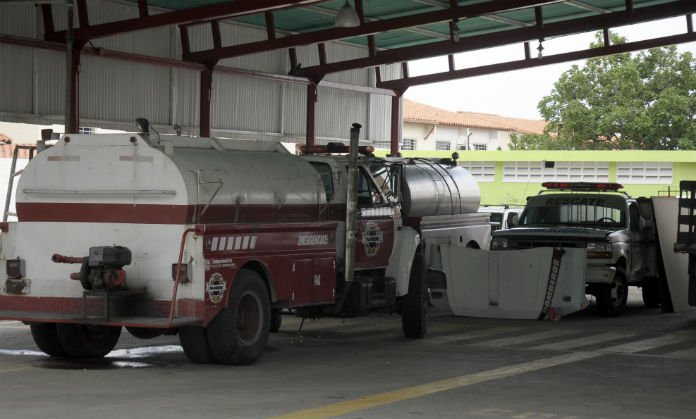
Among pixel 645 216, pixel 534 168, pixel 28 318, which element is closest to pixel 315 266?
pixel 28 318

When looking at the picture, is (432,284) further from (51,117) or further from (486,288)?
(51,117)

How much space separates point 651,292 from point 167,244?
42.3 ft

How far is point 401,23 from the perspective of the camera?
24.7 meters

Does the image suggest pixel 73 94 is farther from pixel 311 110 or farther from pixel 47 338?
pixel 47 338

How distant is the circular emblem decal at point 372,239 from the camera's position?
16.3 metres

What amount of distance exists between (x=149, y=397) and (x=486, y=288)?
33.2 ft

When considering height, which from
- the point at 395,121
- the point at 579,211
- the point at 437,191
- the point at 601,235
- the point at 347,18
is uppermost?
the point at 347,18

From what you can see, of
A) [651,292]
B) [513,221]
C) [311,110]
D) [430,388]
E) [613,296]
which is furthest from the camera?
[311,110]

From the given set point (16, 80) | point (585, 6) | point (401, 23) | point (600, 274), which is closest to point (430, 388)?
point (600, 274)

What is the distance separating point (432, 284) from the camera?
20.3m

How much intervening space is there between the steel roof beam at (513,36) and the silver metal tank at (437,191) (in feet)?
19.5

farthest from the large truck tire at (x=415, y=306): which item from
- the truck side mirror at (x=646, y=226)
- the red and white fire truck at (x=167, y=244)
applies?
the truck side mirror at (x=646, y=226)

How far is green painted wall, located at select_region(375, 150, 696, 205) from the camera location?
201ft

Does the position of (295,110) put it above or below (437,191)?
above
